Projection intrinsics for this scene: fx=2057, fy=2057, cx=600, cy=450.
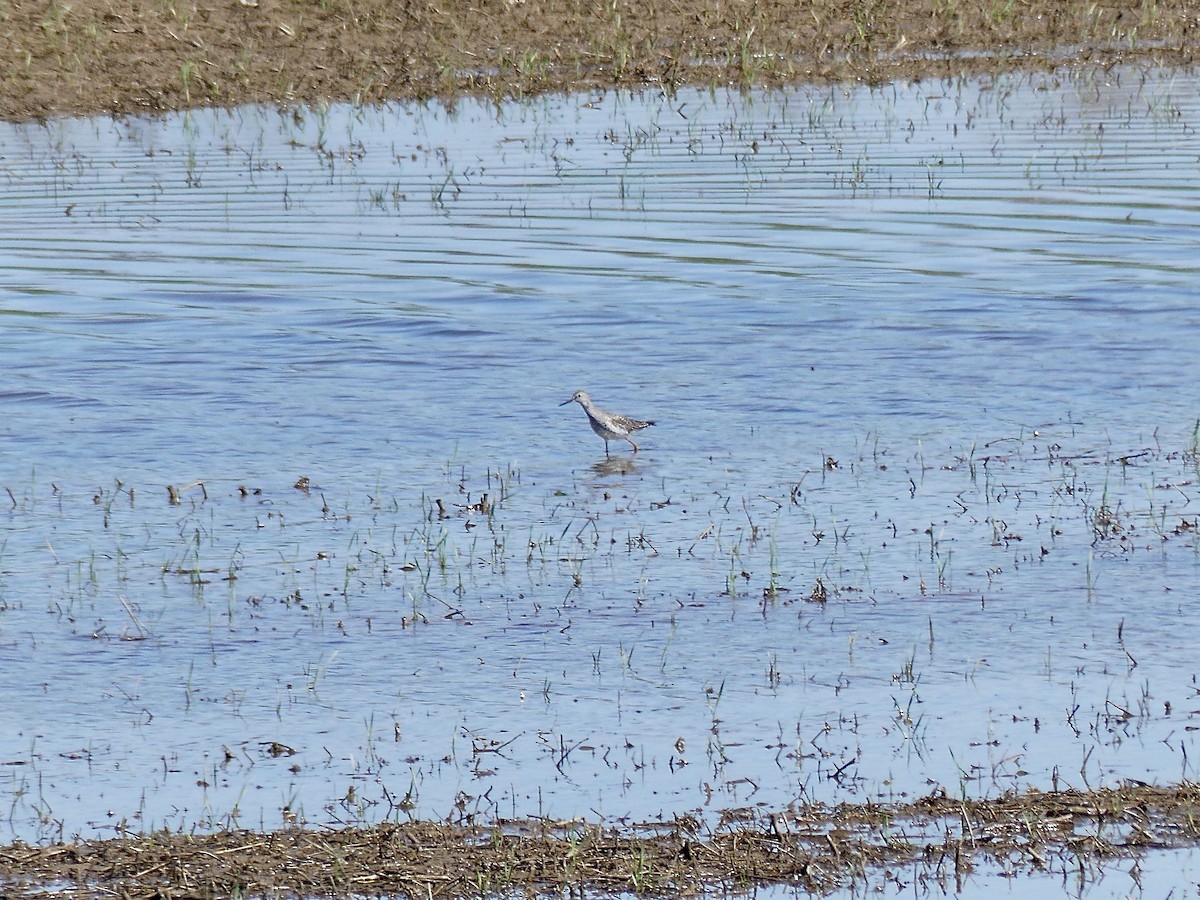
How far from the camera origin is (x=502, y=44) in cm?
2822

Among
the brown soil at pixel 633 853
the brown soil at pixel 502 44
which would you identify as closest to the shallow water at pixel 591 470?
the brown soil at pixel 633 853

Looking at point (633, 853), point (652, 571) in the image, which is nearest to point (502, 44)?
point (652, 571)

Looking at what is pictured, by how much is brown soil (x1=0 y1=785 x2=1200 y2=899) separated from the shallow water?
0.36 m

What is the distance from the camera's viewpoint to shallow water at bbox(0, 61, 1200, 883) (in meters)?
8.13

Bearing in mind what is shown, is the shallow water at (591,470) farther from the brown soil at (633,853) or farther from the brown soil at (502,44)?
the brown soil at (502,44)

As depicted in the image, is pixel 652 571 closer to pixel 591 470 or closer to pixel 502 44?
pixel 591 470

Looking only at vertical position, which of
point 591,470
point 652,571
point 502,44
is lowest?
point 652,571

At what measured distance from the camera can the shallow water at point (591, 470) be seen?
26.7ft

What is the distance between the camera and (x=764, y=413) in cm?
1388

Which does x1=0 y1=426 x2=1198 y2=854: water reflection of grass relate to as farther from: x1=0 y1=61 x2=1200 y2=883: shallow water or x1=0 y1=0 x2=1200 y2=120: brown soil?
x1=0 y1=0 x2=1200 y2=120: brown soil

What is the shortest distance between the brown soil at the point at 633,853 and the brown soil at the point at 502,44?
19.9m

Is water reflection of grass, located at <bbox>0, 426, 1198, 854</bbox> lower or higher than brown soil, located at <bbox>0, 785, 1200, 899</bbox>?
higher

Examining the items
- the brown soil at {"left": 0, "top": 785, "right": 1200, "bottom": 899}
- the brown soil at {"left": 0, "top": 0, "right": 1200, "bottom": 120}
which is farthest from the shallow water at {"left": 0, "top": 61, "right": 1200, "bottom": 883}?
the brown soil at {"left": 0, "top": 0, "right": 1200, "bottom": 120}

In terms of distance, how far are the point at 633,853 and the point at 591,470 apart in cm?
596
